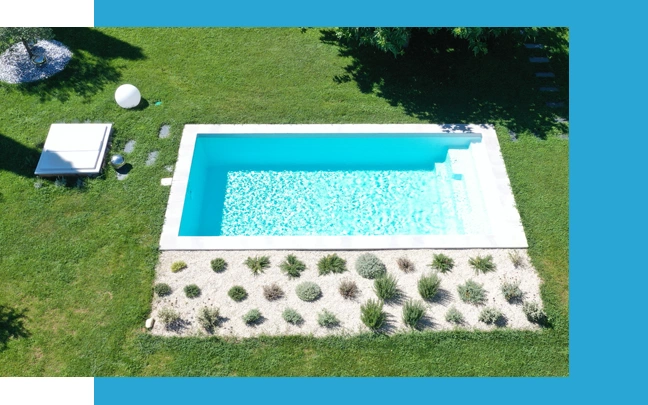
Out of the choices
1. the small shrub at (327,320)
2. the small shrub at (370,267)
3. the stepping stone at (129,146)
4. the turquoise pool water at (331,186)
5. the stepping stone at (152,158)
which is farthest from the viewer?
the stepping stone at (129,146)

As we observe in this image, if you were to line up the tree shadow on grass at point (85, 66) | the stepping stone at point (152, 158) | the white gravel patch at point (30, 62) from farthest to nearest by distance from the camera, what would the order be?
the white gravel patch at point (30, 62), the tree shadow on grass at point (85, 66), the stepping stone at point (152, 158)

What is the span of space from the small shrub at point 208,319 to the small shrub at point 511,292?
755 centimetres

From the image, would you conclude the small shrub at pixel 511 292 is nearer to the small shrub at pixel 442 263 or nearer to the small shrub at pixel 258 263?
the small shrub at pixel 442 263

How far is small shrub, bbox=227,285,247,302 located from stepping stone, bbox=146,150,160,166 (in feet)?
18.7

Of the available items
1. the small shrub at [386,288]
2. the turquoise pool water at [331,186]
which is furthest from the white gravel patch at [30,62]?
the small shrub at [386,288]

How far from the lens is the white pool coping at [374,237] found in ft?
46.8

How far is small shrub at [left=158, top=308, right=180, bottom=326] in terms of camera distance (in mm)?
12698

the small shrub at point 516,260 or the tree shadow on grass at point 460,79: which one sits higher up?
the tree shadow on grass at point 460,79

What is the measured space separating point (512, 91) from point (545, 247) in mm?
6822

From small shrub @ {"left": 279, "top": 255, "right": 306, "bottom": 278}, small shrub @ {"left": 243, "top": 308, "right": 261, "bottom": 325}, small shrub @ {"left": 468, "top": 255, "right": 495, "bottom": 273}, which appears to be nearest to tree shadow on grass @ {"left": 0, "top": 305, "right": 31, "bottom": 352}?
small shrub @ {"left": 243, "top": 308, "right": 261, "bottom": 325}

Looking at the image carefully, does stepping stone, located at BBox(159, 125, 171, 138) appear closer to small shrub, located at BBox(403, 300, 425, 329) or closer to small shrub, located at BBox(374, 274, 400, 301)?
small shrub, located at BBox(374, 274, 400, 301)

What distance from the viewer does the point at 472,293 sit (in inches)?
521

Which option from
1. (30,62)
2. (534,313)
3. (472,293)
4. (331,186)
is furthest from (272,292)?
(30,62)

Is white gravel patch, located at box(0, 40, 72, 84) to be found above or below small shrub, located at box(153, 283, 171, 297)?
above
